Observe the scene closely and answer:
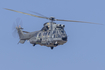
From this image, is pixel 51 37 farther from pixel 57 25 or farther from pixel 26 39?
pixel 26 39

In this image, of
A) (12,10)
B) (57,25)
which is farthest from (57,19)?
(12,10)

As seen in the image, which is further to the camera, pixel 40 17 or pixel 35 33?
pixel 35 33

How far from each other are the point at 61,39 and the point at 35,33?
727cm

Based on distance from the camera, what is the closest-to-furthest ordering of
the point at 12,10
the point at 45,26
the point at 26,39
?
1. the point at 12,10
2. the point at 45,26
3. the point at 26,39

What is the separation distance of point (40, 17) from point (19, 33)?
1016 centimetres

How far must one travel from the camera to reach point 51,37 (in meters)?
42.8

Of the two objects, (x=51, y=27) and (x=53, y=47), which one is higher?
(x=51, y=27)

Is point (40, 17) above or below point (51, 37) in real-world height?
above

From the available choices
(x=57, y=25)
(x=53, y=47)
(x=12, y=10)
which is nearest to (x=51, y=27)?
(x=57, y=25)

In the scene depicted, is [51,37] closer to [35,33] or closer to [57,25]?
[57,25]

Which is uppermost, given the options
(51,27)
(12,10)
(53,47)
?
(12,10)

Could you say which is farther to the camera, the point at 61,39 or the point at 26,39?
the point at 26,39

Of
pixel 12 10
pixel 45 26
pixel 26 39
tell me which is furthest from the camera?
pixel 26 39

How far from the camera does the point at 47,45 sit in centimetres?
4359
